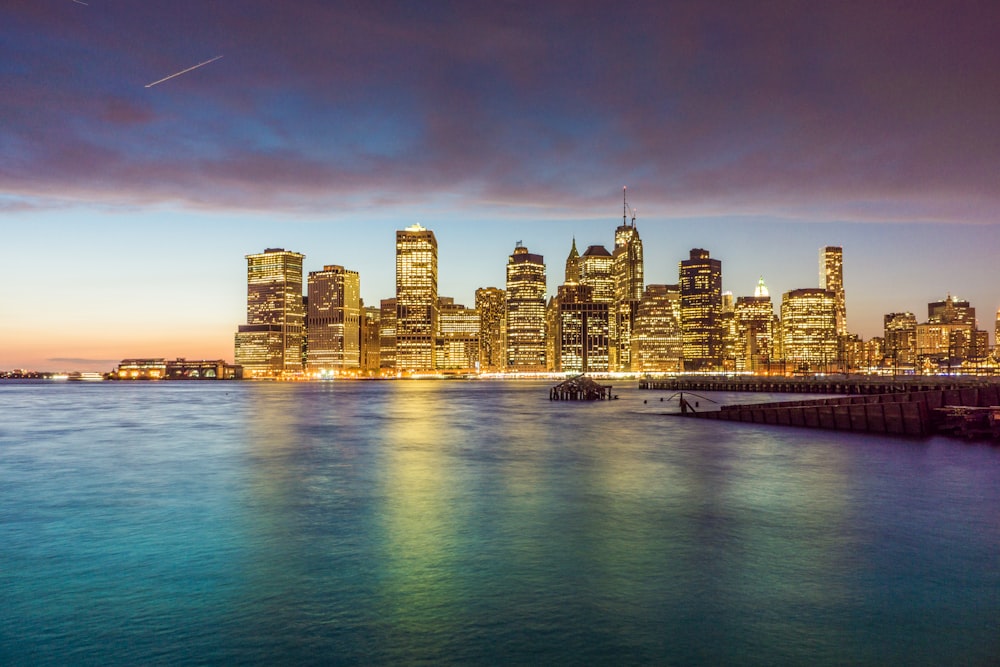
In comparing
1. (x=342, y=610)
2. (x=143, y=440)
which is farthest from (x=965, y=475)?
(x=143, y=440)

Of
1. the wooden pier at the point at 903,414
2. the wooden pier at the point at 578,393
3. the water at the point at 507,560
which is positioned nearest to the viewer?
the water at the point at 507,560

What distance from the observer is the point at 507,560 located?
21281 millimetres

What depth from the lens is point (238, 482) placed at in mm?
37438

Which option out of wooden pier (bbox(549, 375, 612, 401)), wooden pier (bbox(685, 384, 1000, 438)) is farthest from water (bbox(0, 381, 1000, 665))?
wooden pier (bbox(549, 375, 612, 401))

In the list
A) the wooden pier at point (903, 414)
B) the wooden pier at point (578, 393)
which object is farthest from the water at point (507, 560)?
the wooden pier at point (578, 393)

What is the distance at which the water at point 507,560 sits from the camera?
14758 mm

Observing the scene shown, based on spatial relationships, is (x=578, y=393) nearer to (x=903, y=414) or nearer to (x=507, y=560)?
(x=903, y=414)

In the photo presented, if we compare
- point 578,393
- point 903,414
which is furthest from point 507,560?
point 578,393

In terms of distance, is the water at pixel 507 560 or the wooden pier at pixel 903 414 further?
the wooden pier at pixel 903 414

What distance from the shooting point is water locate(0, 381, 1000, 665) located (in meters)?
14.8

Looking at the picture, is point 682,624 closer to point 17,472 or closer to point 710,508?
point 710,508

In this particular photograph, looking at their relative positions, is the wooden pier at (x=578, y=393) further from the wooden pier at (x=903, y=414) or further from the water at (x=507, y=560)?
the water at (x=507, y=560)

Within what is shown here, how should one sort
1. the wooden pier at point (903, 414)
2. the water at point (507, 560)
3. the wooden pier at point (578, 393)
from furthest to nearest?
the wooden pier at point (578, 393), the wooden pier at point (903, 414), the water at point (507, 560)

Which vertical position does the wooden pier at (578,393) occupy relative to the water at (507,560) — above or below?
below
